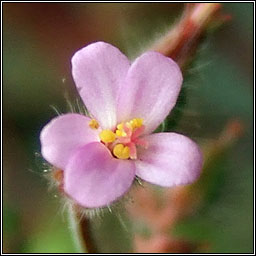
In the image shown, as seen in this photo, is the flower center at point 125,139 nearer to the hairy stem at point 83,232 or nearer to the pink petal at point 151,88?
the pink petal at point 151,88

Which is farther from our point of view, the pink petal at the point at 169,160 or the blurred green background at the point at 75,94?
the blurred green background at the point at 75,94

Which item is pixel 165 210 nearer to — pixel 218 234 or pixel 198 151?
pixel 218 234

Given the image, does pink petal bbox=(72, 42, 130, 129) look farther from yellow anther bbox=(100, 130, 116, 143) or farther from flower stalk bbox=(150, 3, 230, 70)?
flower stalk bbox=(150, 3, 230, 70)

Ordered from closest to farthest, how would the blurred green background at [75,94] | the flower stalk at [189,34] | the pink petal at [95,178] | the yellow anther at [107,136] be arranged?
1. the pink petal at [95,178]
2. the yellow anther at [107,136]
3. the flower stalk at [189,34]
4. the blurred green background at [75,94]

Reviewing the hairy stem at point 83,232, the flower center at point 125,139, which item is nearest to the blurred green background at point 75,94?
the hairy stem at point 83,232

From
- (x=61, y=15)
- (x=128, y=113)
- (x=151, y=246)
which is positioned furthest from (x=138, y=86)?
(x=61, y=15)

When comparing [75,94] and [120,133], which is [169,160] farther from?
[75,94]

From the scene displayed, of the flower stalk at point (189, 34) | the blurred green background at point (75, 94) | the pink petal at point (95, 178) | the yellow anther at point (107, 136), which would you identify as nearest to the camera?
the pink petal at point (95, 178)

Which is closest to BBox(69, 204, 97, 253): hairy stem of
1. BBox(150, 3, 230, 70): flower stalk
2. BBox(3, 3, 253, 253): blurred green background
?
BBox(150, 3, 230, 70): flower stalk
